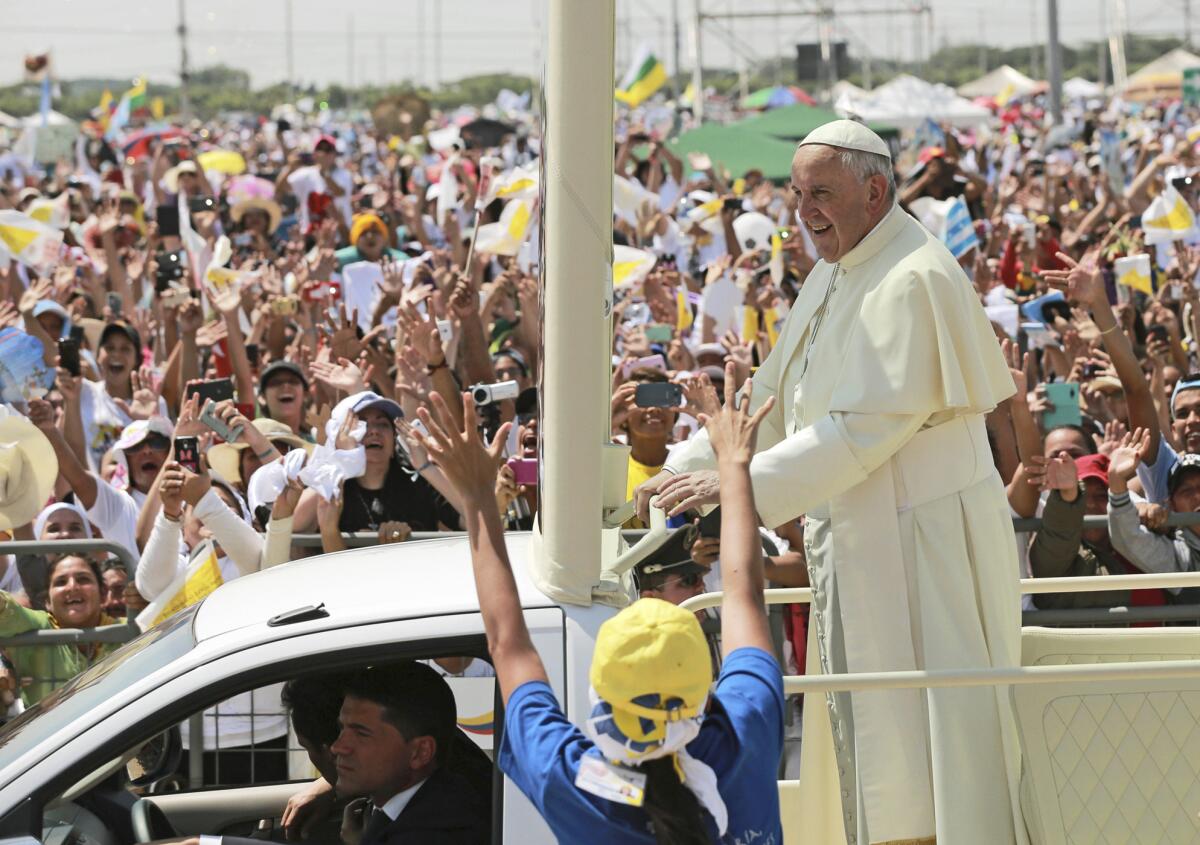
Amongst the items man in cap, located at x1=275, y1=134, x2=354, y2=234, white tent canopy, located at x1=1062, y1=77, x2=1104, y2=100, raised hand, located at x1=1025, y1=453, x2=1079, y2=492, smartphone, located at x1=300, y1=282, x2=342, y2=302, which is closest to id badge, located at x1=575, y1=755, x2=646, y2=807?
raised hand, located at x1=1025, y1=453, x2=1079, y2=492

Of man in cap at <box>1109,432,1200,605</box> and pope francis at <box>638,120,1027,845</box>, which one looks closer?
pope francis at <box>638,120,1027,845</box>

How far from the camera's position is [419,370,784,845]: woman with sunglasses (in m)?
2.55

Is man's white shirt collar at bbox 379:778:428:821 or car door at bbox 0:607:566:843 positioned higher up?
car door at bbox 0:607:566:843

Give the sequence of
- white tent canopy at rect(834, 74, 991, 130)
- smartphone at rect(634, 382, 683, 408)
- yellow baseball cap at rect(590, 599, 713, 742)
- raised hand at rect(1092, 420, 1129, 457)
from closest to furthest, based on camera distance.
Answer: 1. yellow baseball cap at rect(590, 599, 713, 742)
2. smartphone at rect(634, 382, 683, 408)
3. raised hand at rect(1092, 420, 1129, 457)
4. white tent canopy at rect(834, 74, 991, 130)

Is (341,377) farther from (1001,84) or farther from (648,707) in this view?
(1001,84)

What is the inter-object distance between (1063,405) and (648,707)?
4595 mm

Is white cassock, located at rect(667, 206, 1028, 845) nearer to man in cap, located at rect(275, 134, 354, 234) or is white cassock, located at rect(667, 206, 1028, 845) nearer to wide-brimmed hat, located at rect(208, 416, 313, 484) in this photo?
wide-brimmed hat, located at rect(208, 416, 313, 484)

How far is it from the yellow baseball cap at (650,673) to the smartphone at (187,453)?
401 centimetres

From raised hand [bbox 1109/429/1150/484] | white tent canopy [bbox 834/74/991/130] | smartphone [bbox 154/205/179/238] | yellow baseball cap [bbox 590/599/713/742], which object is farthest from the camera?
white tent canopy [bbox 834/74/991/130]

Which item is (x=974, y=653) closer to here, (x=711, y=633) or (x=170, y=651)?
(x=711, y=633)

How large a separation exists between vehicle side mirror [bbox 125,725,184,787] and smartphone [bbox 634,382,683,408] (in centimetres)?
150

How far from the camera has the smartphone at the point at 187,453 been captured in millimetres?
6293

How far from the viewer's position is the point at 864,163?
395cm

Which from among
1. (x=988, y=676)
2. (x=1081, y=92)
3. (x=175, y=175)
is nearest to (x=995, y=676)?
(x=988, y=676)
